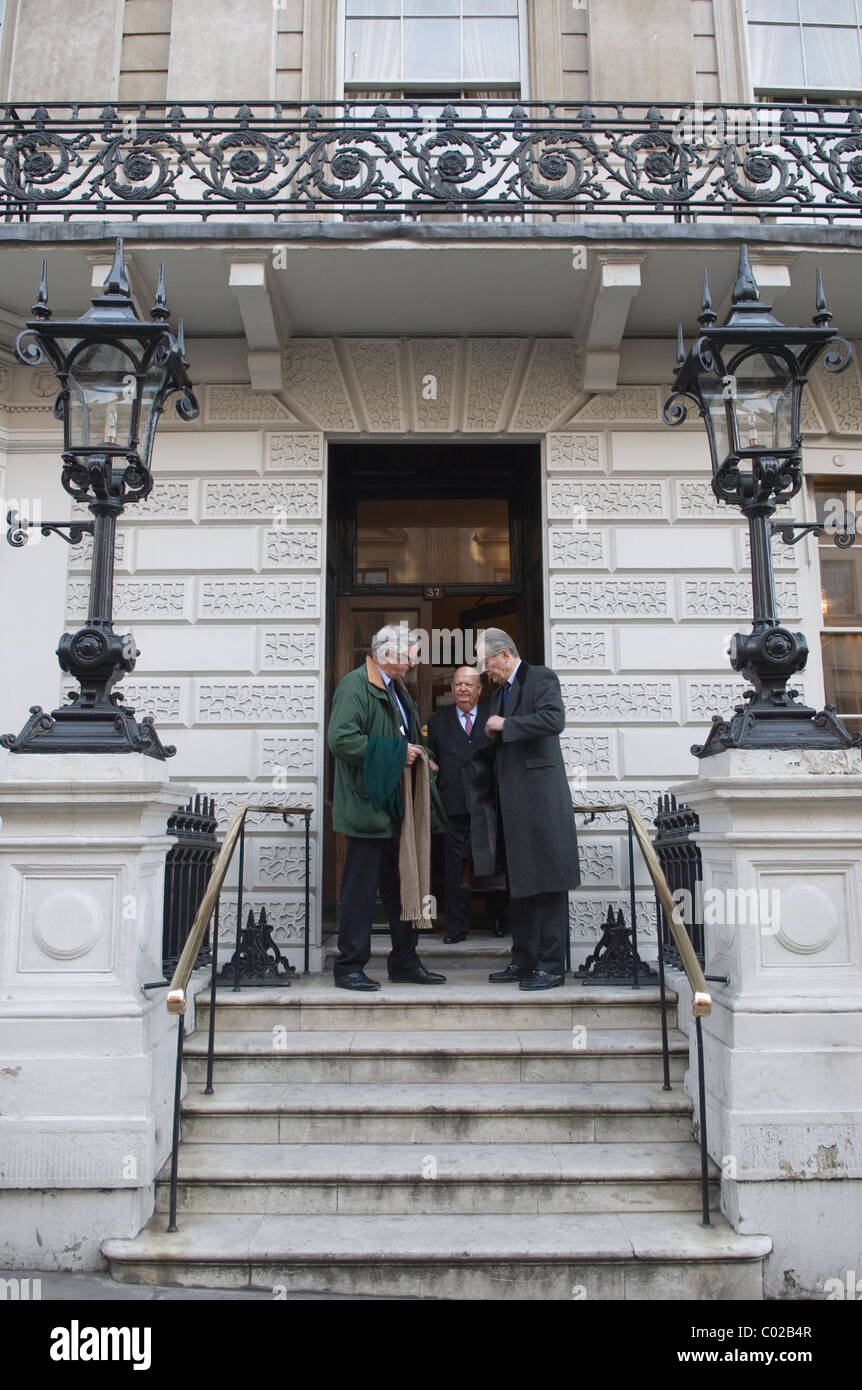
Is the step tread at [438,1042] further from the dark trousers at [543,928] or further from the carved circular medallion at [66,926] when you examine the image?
the carved circular medallion at [66,926]

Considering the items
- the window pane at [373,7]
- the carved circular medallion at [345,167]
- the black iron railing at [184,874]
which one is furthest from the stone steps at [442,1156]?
the window pane at [373,7]

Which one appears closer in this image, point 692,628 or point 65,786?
point 65,786

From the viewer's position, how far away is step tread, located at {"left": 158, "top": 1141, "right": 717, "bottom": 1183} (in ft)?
14.5

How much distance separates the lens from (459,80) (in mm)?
9344

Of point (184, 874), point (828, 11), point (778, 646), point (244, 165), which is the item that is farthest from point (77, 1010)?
point (828, 11)

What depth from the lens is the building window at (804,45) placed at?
9.35 meters

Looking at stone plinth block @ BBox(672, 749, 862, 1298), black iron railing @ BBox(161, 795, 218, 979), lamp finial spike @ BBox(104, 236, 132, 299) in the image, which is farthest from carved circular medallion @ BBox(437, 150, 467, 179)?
stone plinth block @ BBox(672, 749, 862, 1298)

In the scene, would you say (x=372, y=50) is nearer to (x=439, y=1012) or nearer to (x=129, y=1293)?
(x=439, y=1012)

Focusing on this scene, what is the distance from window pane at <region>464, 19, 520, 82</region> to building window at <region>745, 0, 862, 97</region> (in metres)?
2.25

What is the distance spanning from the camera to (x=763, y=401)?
4957 millimetres

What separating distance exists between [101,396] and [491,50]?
6766mm

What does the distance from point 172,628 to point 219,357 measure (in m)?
2.35

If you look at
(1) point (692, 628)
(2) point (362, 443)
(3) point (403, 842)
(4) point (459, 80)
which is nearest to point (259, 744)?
(3) point (403, 842)

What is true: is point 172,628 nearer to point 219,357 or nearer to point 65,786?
point 219,357
